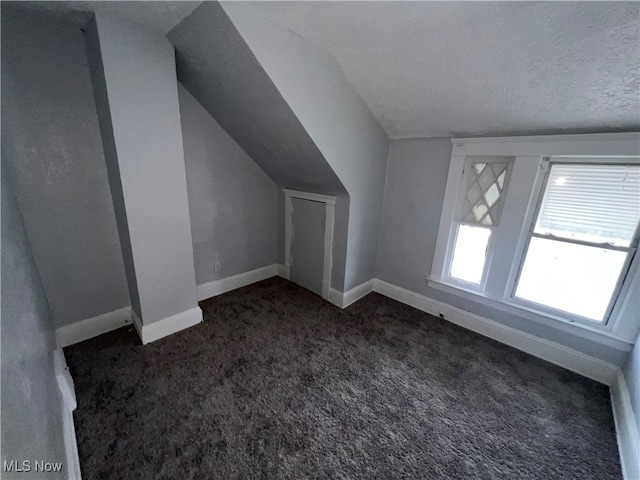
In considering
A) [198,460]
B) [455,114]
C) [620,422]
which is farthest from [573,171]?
[198,460]

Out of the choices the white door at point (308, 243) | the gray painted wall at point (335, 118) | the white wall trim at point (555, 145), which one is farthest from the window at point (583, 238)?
the white door at point (308, 243)

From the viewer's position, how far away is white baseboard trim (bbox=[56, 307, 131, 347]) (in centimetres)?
207

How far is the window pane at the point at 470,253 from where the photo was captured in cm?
244

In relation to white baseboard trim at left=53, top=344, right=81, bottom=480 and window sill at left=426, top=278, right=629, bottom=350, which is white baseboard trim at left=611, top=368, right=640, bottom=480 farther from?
white baseboard trim at left=53, top=344, right=81, bottom=480

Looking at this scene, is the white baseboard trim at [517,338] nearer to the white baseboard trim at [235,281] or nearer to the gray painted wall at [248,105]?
the gray painted wall at [248,105]

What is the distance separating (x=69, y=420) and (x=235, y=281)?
5.92 feet

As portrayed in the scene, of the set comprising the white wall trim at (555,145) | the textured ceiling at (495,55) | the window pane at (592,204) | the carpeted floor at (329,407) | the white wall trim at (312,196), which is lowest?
the carpeted floor at (329,407)

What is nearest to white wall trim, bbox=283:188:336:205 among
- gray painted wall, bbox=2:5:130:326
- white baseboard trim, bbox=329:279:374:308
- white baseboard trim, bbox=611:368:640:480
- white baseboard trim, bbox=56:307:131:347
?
white baseboard trim, bbox=329:279:374:308

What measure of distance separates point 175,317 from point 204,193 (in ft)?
4.01

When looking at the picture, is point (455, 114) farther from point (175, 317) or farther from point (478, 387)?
point (175, 317)

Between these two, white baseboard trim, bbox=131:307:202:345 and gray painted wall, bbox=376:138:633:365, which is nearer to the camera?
white baseboard trim, bbox=131:307:202:345

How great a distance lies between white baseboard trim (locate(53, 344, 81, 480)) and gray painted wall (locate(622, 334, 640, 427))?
2.87m

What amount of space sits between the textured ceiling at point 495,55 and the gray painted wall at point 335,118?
0.30 feet

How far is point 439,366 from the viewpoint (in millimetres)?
2074
